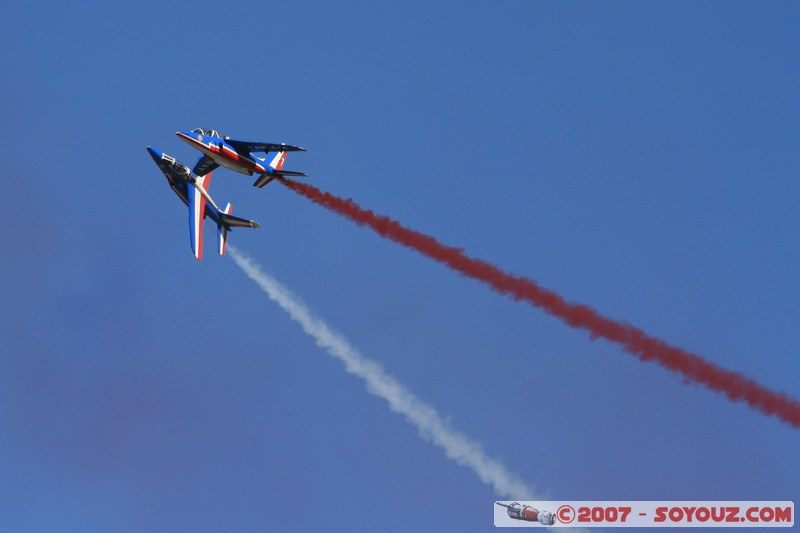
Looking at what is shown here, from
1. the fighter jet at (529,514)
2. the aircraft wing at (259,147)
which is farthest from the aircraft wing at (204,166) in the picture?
the fighter jet at (529,514)

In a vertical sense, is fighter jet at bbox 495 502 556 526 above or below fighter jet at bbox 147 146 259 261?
below

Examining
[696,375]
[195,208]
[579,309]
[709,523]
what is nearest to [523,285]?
→ [579,309]

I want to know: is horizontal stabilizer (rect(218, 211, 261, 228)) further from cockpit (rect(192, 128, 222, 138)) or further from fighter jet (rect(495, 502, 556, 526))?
fighter jet (rect(495, 502, 556, 526))

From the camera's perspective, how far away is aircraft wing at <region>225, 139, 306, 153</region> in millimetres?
71125

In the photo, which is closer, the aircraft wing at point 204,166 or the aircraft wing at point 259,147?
the aircraft wing at point 259,147

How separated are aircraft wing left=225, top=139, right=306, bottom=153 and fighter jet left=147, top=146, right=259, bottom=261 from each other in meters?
5.77

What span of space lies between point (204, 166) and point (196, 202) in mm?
2182

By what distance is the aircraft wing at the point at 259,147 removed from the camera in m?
71.1

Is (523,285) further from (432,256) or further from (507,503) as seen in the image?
(507,503)

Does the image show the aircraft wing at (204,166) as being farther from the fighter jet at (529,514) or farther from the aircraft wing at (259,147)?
the fighter jet at (529,514)

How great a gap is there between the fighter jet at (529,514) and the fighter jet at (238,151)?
69.1 ft

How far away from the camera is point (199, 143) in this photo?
237 ft

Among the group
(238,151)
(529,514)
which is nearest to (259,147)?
(238,151)

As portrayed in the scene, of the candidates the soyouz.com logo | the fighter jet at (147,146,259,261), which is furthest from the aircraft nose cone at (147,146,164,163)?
the soyouz.com logo
